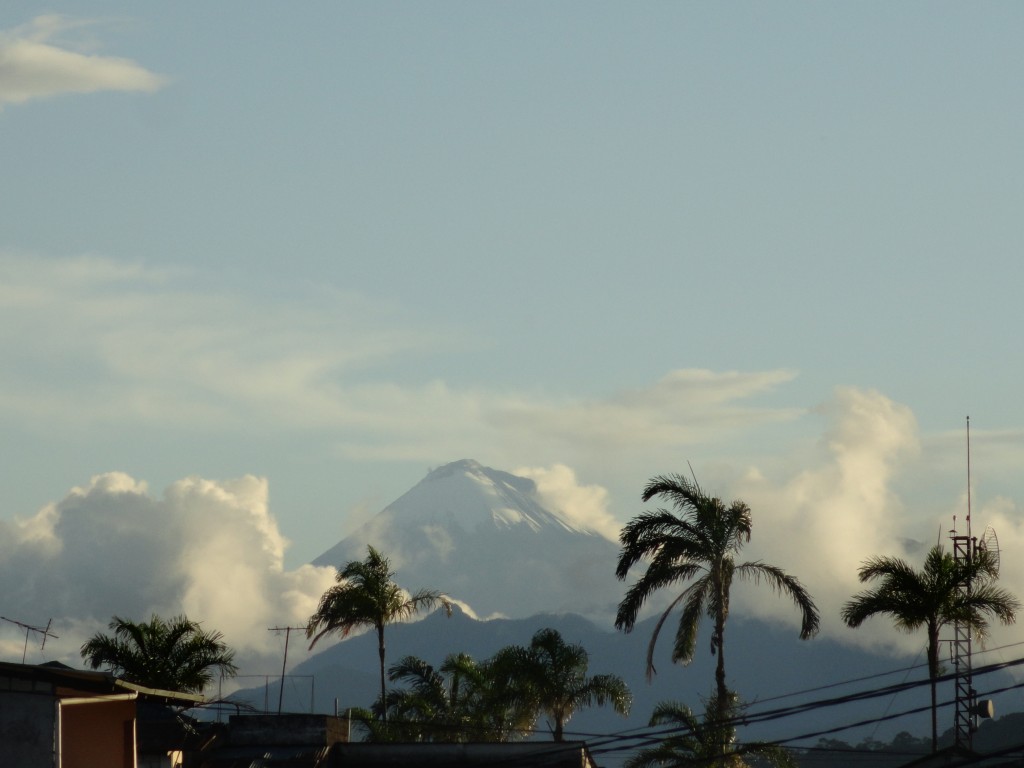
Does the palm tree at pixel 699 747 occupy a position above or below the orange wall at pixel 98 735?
below

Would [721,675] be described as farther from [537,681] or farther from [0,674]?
[0,674]

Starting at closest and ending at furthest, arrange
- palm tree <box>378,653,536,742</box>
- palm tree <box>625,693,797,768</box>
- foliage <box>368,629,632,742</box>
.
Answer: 1. palm tree <box>625,693,797,768</box>
2. foliage <box>368,629,632,742</box>
3. palm tree <box>378,653,536,742</box>

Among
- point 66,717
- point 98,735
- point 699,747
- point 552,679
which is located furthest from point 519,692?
point 66,717

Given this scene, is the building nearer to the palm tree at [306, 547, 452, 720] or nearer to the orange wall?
the orange wall

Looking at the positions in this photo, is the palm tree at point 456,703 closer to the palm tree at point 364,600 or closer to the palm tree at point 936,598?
the palm tree at point 364,600

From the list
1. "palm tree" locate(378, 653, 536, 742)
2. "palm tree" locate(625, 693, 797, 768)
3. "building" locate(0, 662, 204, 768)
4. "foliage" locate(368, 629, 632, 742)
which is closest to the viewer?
"building" locate(0, 662, 204, 768)

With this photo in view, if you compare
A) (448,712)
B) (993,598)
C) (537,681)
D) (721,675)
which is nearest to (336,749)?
(721,675)

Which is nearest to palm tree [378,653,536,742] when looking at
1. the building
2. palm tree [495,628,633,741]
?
palm tree [495,628,633,741]

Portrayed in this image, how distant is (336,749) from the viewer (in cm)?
4744

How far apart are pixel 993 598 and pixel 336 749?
815 inches

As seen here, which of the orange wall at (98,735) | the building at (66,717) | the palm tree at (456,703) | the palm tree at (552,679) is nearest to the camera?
the building at (66,717)

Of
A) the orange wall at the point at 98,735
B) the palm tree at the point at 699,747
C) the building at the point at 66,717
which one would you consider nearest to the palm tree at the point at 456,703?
the palm tree at the point at 699,747

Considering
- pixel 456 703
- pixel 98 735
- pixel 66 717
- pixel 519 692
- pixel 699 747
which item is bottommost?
pixel 699 747

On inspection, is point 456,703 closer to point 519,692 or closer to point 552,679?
point 519,692
